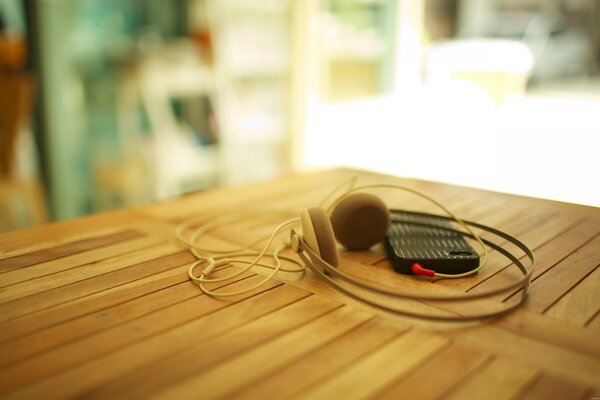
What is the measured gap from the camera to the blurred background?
2.38 m

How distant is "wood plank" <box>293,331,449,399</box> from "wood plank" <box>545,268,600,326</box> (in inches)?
6.0

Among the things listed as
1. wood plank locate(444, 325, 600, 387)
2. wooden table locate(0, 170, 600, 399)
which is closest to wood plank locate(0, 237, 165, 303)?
wooden table locate(0, 170, 600, 399)

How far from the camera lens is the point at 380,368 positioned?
→ 492 mm

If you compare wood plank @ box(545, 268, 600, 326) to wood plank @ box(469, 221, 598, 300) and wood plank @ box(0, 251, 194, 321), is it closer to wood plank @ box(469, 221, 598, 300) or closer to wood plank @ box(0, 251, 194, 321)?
wood plank @ box(469, 221, 598, 300)

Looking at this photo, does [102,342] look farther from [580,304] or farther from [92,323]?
[580,304]

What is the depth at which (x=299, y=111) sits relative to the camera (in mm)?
3229

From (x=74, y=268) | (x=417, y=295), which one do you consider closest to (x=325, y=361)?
(x=417, y=295)

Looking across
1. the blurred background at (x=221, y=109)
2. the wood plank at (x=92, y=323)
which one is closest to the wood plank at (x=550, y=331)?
the wood plank at (x=92, y=323)

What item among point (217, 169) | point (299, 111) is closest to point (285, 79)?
point (299, 111)

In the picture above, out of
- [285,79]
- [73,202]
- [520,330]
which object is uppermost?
Result: [285,79]

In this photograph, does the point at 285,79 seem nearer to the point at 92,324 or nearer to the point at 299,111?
the point at 299,111

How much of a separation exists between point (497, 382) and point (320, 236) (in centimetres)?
28

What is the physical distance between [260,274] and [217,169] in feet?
7.59

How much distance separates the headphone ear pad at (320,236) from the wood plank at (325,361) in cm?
13
